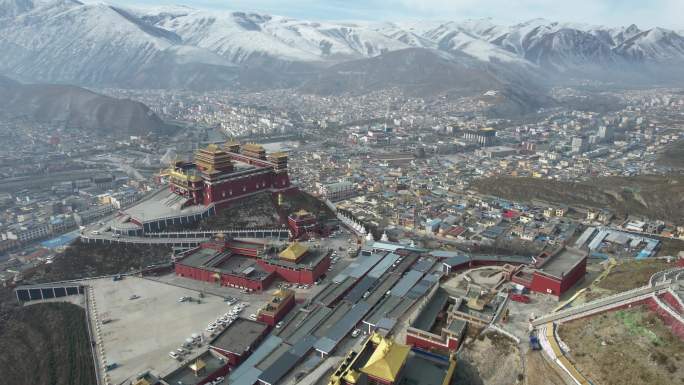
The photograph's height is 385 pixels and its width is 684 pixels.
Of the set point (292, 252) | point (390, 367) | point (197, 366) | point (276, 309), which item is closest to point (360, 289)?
point (276, 309)

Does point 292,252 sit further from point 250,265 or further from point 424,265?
point 424,265

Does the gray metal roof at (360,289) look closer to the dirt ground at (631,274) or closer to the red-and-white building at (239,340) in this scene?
the red-and-white building at (239,340)

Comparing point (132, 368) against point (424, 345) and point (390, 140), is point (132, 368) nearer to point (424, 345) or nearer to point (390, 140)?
point (424, 345)

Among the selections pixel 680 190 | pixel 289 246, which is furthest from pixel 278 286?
pixel 680 190

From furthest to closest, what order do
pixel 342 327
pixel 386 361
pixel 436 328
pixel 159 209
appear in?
pixel 159 209 < pixel 342 327 < pixel 436 328 < pixel 386 361

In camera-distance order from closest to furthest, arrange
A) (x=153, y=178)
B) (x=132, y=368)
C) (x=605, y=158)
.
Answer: (x=132, y=368), (x=153, y=178), (x=605, y=158)
